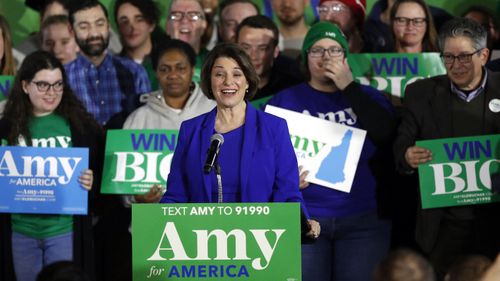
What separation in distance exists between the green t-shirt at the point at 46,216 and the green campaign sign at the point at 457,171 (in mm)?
2052

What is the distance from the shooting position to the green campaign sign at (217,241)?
5.01m

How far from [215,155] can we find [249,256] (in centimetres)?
47

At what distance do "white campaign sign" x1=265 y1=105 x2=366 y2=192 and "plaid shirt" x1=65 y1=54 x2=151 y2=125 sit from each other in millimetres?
1273

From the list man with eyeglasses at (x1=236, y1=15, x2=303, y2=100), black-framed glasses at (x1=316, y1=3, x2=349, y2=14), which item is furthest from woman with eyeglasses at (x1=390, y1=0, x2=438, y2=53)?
man with eyeglasses at (x1=236, y1=15, x2=303, y2=100)

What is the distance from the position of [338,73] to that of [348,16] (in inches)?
43.3

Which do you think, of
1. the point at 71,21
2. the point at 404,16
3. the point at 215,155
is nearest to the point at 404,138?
the point at 404,16

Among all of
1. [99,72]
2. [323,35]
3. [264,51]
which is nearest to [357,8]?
[264,51]

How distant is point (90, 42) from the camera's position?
25.7ft

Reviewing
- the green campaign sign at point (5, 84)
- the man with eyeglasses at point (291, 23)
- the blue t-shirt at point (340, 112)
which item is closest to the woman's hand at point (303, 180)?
the blue t-shirt at point (340, 112)

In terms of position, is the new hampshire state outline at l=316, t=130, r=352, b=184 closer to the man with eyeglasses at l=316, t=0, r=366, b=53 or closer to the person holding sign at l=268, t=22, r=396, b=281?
the person holding sign at l=268, t=22, r=396, b=281

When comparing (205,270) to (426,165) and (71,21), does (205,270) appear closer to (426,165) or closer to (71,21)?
(426,165)

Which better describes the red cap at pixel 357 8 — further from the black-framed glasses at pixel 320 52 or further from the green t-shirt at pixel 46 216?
the green t-shirt at pixel 46 216

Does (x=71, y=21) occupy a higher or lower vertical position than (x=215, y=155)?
higher

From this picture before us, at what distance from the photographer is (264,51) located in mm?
7527
